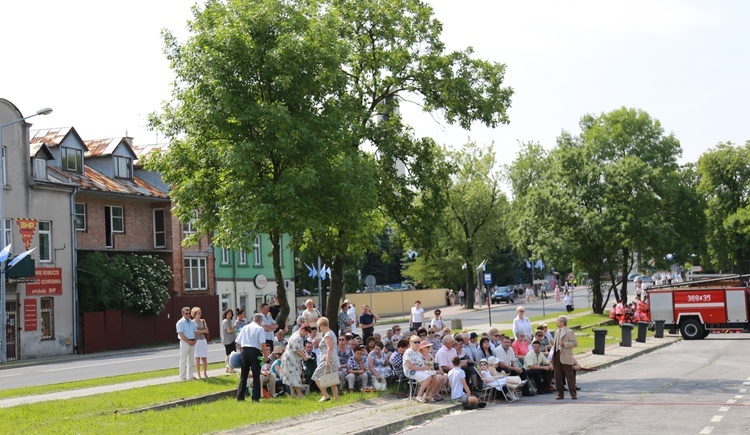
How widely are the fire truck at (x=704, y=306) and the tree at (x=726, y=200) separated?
130 feet

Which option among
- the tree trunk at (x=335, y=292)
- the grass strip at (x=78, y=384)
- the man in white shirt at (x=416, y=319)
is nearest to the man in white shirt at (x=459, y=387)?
the tree trunk at (x=335, y=292)

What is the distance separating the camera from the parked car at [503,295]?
85.9 metres

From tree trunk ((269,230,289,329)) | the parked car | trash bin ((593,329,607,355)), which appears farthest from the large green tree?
tree trunk ((269,230,289,329))

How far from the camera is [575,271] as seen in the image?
186ft

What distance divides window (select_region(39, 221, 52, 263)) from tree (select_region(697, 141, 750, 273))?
55.6 m

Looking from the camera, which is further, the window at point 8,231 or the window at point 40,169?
the window at point 40,169

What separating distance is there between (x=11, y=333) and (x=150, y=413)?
27230 millimetres

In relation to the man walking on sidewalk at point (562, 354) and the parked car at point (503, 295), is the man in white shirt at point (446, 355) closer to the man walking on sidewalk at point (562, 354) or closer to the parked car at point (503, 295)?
the man walking on sidewalk at point (562, 354)

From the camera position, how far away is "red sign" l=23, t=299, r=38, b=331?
4164cm

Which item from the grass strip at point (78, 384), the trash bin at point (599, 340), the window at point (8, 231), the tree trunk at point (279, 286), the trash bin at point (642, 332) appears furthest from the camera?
the window at point (8, 231)

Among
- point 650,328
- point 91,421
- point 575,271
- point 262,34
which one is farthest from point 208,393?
point 575,271

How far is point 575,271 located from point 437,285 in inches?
1230

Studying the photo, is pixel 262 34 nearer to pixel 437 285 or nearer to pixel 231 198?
pixel 231 198

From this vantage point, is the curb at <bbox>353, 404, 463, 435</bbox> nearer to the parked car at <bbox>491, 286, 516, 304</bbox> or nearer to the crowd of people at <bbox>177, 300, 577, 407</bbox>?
the crowd of people at <bbox>177, 300, 577, 407</bbox>
